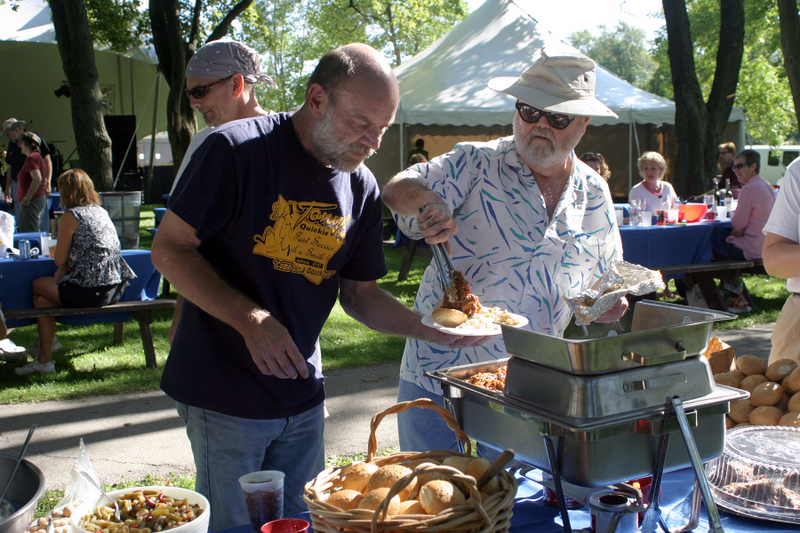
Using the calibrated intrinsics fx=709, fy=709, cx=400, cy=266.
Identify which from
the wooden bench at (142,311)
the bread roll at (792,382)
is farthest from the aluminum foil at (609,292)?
the wooden bench at (142,311)

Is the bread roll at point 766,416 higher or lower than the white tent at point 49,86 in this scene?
lower

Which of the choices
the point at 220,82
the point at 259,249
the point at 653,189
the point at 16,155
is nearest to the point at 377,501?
the point at 259,249

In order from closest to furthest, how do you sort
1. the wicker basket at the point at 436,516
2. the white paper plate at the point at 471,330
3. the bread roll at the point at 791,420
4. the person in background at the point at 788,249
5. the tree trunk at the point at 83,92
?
the wicker basket at the point at 436,516, the white paper plate at the point at 471,330, the bread roll at the point at 791,420, the person in background at the point at 788,249, the tree trunk at the point at 83,92

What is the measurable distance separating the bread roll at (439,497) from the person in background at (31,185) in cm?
1079

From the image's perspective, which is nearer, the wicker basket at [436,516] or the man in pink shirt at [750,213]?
the wicker basket at [436,516]

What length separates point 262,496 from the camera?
4.71 feet

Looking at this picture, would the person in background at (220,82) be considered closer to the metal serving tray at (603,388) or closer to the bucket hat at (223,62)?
the bucket hat at (223,62)

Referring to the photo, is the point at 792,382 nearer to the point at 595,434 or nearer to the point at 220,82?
the point at 595,434

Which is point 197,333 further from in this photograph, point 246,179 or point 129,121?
point 129,121

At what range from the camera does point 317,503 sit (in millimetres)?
1314

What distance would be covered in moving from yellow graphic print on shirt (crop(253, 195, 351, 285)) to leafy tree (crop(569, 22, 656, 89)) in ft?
284

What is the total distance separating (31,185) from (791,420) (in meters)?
10.8

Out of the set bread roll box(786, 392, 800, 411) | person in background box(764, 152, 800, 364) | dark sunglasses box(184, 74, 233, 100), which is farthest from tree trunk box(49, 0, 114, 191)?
bread roll box(786, 392, 800, 411)

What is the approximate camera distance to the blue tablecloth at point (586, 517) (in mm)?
1632
